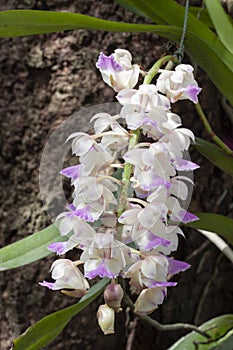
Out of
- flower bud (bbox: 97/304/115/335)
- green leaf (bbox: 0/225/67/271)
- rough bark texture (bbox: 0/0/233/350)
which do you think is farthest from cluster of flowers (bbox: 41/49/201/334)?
rough bark texture (bbox: 0/0/233/350)

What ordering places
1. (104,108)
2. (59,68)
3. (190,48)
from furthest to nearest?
(59,68)
(190,48)
(104,108)

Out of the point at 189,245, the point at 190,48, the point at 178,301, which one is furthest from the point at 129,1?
the point at 178,301

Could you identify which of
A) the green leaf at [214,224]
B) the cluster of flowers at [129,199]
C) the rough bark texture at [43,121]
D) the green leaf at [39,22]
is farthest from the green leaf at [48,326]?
the rough bark texture at [43,121]

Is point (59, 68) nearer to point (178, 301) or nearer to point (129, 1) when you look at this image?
point (129, 1)

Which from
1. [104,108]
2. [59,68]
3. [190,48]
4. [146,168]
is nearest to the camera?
[146,168]

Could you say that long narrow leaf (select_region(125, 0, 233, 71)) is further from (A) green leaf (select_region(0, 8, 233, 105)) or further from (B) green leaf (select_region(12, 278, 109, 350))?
(B) green leaf (select_region(12, 278, 109, 350))

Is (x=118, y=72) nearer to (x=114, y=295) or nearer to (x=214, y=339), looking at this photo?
(x=114, y=295)

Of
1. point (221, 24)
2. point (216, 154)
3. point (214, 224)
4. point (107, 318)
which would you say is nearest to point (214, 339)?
point (214, 224)
